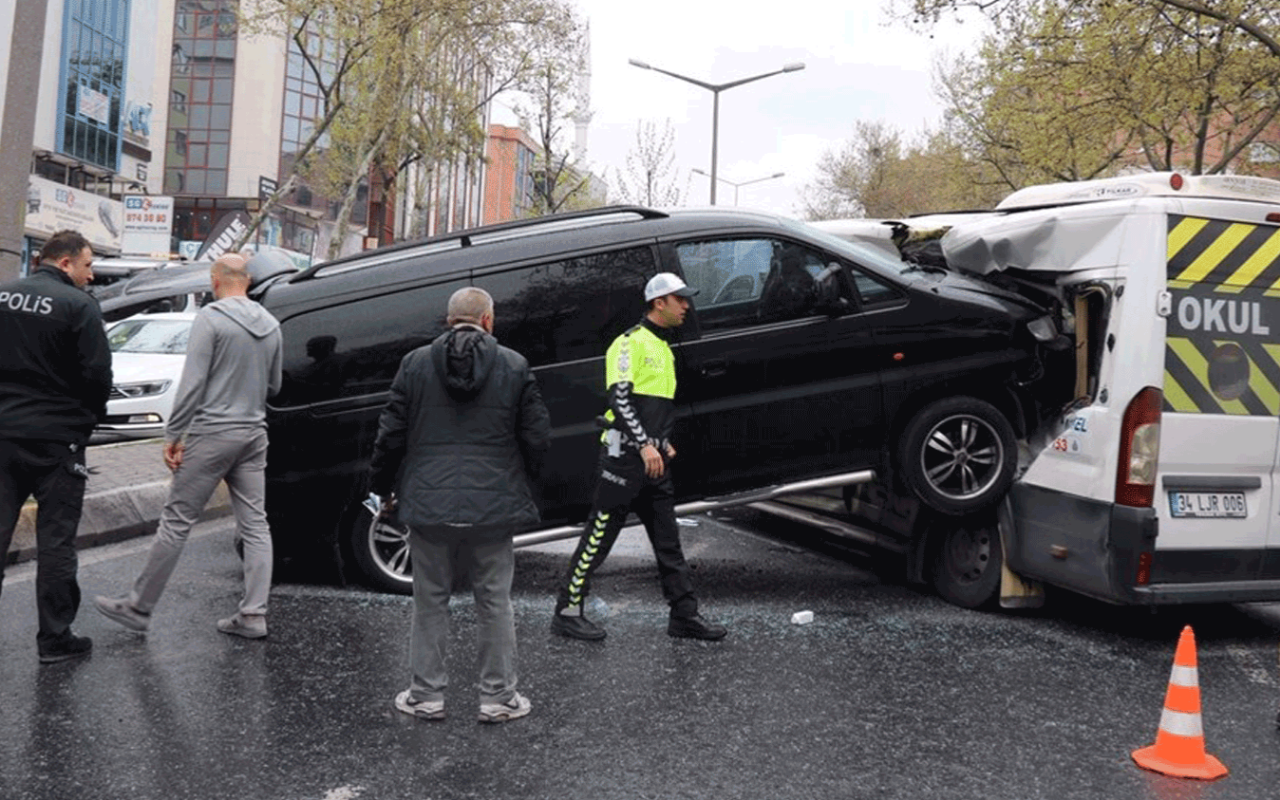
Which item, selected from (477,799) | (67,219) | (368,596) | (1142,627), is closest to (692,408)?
(368,596)

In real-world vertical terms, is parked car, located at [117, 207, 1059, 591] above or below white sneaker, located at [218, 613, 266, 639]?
above

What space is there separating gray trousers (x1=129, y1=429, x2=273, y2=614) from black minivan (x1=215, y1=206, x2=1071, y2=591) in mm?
666

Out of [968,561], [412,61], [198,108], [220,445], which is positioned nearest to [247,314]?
[220,445]

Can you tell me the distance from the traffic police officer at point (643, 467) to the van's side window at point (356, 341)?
121cm

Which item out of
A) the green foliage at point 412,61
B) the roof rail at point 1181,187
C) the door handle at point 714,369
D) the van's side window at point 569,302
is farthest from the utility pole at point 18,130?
the green foliage at point 412,61

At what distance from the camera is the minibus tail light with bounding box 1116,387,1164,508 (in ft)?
19.8

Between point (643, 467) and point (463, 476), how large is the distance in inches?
56.6

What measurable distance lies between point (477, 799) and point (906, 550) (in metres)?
3.99

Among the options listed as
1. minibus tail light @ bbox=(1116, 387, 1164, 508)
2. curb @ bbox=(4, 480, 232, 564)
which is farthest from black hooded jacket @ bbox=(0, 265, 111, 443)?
minibus tail light @ bbox=(1116, 387, 1164, 508)

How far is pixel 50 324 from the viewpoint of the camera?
5.42 meters

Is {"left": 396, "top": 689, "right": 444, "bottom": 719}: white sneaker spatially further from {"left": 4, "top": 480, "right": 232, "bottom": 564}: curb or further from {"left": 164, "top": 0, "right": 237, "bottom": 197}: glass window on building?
{"left": 164, "top": 0, "right": 237, "bottom": 197}: glass window on building

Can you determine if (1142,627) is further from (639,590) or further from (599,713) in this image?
(599,713)

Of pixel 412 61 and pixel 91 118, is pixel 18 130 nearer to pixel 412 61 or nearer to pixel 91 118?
pixel 412 61

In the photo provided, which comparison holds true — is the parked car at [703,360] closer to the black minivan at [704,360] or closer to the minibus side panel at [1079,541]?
the black minivan at [704,360]
